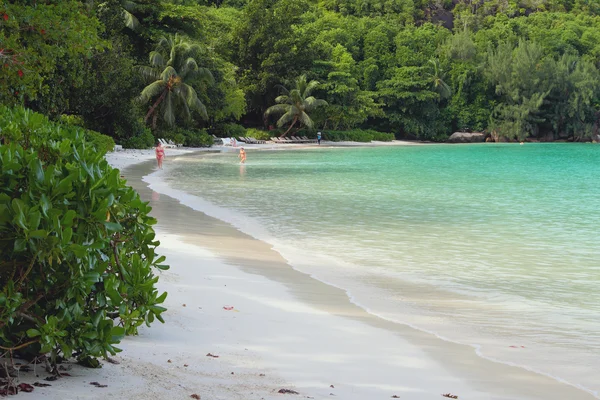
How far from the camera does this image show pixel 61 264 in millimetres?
3643

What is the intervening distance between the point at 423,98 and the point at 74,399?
77237mm

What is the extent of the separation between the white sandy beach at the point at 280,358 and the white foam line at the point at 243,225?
0.09 m

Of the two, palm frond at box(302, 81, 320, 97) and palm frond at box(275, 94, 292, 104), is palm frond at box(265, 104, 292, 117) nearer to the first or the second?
palm frond at box(275, 94, 292, 104)

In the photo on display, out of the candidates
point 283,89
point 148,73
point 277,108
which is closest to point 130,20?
point 148,73

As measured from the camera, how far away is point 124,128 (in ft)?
126

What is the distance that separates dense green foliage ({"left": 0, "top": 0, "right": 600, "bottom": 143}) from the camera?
132ft

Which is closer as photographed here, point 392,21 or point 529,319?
point 529,319

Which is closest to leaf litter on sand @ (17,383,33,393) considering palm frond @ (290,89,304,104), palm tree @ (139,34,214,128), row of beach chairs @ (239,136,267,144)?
palm tree @ (139,34,214,128)

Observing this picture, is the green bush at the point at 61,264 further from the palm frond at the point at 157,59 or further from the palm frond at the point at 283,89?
the palm frond at the point at 283,89

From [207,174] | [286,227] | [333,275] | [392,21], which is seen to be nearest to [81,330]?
[333,275]

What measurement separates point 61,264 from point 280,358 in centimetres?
176

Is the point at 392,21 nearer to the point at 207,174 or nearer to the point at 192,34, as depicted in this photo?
the point at 192,34

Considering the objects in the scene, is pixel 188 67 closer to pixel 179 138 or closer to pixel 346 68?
pixel 179 138

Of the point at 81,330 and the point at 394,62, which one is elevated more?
the point at 394,62
